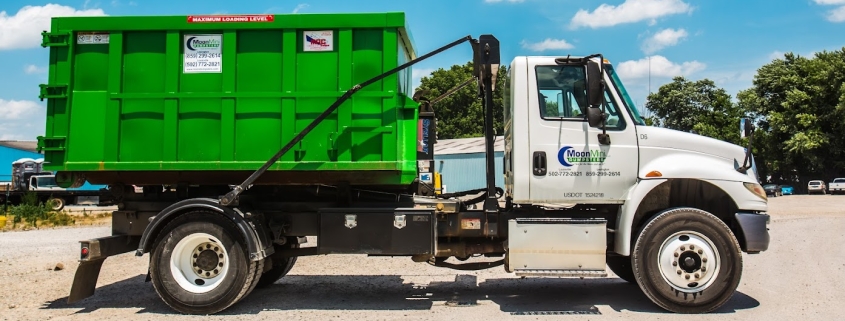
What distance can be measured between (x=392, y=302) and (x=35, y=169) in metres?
Answer: 33.7

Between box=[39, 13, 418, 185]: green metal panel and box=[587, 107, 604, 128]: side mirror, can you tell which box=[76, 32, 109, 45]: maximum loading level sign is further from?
box=[587, 107, 604, 128]: side mirror

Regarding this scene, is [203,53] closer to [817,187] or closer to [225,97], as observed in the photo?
[225,97]

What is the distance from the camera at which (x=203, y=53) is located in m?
6.92

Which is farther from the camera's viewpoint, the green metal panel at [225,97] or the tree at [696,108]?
the tree at [696,108]

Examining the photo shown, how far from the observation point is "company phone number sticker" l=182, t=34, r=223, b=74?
690 centimetres

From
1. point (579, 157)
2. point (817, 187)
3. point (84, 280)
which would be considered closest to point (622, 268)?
point (579, 157)

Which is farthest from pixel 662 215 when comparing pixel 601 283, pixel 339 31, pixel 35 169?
pixel 35 169

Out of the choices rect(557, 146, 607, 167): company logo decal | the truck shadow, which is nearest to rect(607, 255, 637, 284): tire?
the truck shadow

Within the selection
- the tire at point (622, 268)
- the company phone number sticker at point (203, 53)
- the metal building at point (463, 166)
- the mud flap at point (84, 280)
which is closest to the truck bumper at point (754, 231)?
the tire at point (622, 268)

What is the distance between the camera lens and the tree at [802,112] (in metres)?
45.1

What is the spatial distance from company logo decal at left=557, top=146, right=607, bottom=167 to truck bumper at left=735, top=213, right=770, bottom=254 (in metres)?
1.59

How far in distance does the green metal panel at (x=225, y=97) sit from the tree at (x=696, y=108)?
166 ft

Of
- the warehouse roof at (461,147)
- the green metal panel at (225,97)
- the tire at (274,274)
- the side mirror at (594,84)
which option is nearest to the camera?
the side mirror at (594,84)

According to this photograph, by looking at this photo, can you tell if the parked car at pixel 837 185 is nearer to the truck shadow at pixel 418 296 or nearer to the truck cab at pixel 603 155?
the truck shadow at pixel 418 296
